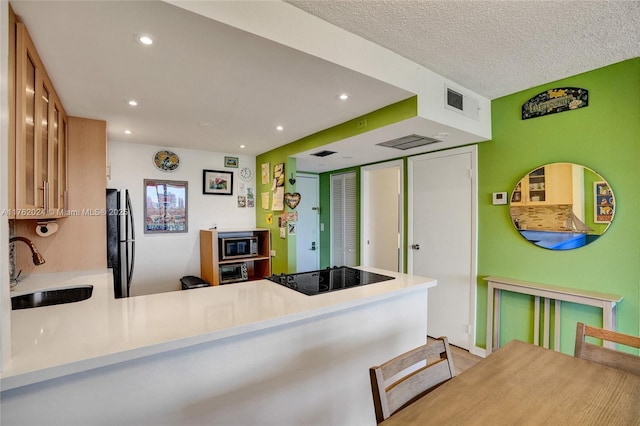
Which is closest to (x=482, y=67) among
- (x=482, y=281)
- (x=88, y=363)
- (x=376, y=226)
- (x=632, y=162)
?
(x=632, y=162)

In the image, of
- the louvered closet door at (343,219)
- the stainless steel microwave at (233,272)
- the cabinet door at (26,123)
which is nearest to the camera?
the cabinet door at (26,123)

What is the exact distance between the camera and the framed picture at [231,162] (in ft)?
→ 13.5

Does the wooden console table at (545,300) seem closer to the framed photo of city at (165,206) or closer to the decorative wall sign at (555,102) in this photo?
the decorative wall sign at (555,102)

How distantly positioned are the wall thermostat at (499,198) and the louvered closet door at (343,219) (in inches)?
78.3

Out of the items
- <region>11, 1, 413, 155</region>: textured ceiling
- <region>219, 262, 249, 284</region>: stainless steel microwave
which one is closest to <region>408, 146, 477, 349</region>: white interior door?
<region>11, 1, 413, 155</region>: textured ceiling

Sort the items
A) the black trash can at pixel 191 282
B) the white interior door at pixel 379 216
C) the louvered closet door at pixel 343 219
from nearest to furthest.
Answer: the black trash can at pixel 191 282 → the white interior door at pixel 379 216 → the louvered closet door at pixel 343 219

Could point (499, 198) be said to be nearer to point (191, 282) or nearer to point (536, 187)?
point (536, 187)

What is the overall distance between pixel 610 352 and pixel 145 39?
8.67 ft

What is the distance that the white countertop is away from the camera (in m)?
0.97

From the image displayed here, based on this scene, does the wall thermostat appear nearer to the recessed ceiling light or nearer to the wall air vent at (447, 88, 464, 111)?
the wall air vent at (447, 88, 464, 111)

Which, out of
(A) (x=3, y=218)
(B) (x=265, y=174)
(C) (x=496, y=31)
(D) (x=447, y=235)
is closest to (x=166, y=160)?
Answer: (B) (x=265, y=174)

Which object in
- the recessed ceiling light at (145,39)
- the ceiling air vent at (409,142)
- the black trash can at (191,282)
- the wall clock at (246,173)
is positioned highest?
the recessed ceiling light at (145,39)

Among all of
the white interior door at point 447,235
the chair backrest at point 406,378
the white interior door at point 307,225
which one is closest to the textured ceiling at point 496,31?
the white interior door at point 447,235

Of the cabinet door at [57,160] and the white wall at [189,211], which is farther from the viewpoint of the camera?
the white wall at [189,211]
